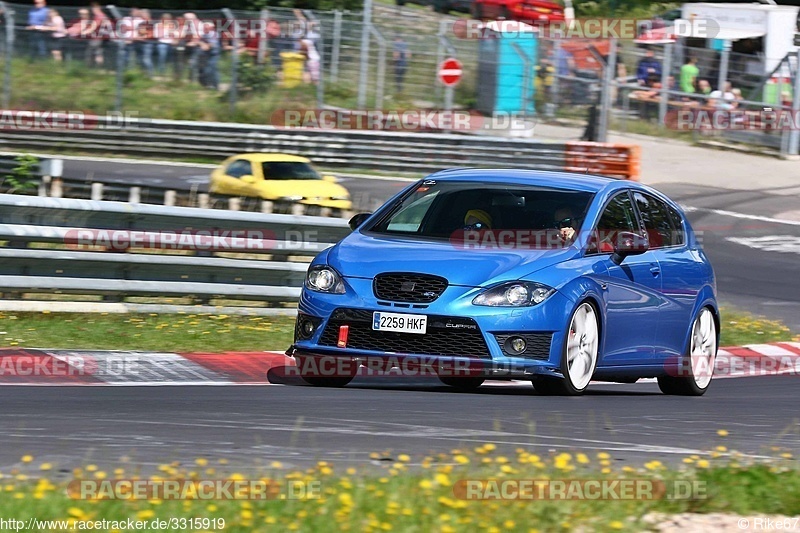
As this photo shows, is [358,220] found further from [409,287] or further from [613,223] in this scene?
[613,223]

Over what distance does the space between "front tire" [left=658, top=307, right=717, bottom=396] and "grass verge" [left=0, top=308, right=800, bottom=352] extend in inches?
122

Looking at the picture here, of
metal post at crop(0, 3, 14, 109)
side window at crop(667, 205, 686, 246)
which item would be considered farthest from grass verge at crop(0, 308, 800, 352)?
metal post at crop(0, 3, 14, 109)

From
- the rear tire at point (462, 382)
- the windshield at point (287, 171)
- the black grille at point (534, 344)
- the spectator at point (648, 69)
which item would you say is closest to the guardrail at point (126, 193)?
the windshield at point (287, 171)

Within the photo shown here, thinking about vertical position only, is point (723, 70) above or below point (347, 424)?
above

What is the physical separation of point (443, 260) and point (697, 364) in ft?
8.56

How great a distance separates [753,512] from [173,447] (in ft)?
8.43

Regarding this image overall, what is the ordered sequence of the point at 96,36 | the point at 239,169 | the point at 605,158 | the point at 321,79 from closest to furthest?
the point at 239,169
the point at 605,158
the point at 96,36
the point at 321,79

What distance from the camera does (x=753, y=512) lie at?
17.1 ft

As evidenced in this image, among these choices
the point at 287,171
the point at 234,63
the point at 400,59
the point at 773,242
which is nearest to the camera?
the point at 773,242

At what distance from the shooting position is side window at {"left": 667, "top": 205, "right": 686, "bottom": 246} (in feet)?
33.2

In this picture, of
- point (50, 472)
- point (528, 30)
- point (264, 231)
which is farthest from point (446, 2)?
point (50, 472)

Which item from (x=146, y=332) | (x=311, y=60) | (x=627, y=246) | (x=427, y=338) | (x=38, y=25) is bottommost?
(x=146, y=332)

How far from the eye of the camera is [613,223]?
30.2 ft

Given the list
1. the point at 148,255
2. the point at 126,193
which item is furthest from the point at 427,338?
the point at 126,193
